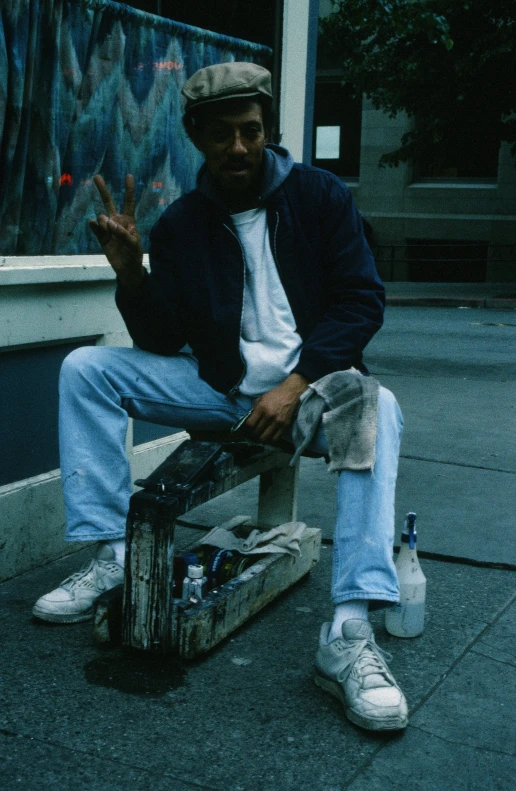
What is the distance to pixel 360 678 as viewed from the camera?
2629 millimetres

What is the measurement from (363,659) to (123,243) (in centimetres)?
144

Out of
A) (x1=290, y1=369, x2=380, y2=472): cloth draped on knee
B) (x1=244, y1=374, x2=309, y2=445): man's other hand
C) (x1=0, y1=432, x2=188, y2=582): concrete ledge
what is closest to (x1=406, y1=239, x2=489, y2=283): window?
(x1=0, y1=432, x2=188, y2=582): concrete ledge

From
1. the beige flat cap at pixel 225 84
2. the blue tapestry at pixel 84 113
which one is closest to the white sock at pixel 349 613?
the beige flat cap at pixel 225 84

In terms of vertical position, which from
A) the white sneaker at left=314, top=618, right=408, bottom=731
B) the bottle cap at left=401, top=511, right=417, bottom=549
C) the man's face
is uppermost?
the man's face

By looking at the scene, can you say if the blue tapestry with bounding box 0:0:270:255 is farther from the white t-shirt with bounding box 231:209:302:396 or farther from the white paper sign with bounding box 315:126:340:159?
the white paper sign with bounding box 315:126:340:159

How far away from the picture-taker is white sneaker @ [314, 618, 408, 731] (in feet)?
8.30

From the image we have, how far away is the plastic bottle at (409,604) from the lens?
314 cm

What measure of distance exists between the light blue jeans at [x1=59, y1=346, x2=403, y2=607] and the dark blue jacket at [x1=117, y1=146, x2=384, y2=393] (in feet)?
0.33

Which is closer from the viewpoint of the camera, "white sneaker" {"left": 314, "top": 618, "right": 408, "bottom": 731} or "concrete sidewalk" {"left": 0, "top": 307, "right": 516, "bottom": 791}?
"concrete sidewalk" {"left": 0, "top": 307, "right": 516, "bottom": 791}

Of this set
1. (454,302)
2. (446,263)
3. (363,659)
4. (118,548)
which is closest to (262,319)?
(118,548)

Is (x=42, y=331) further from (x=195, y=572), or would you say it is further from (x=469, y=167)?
(x=469, y=167)

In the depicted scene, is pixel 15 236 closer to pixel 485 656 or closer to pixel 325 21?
pixel 485 656

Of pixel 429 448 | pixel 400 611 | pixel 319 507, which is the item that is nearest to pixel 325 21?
pixel 429 448

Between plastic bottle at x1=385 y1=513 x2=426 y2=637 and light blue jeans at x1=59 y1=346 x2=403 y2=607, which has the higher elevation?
light blue jeans at x1=59 y1=346 x2=403 y2=607
